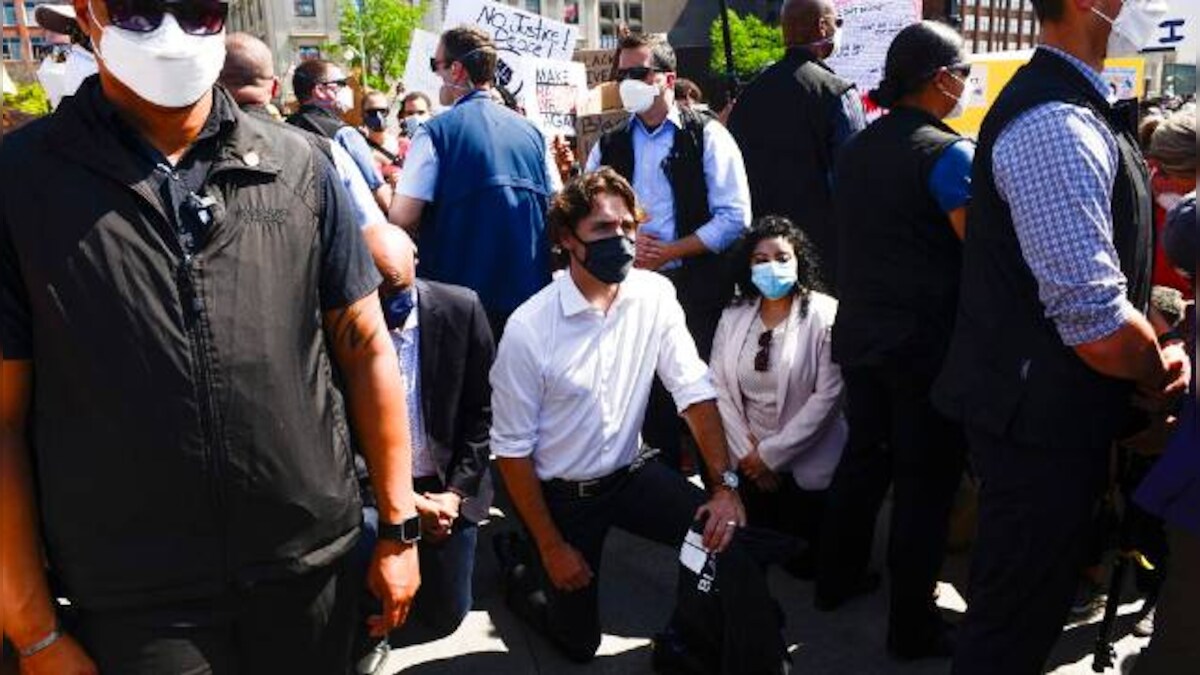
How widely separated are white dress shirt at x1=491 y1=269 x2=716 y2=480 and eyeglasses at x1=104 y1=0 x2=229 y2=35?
1.53 m

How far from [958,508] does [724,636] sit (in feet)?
4.45

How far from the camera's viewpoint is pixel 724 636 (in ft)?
9.23

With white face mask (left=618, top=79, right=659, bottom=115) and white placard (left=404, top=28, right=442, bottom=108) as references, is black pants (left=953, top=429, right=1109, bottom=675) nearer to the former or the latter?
white face mask (left=618, top=79, right=659, bottom=115)

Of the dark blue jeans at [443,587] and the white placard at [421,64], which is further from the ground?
the white placard at [421,64]

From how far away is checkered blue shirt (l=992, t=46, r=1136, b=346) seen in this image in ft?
6.64

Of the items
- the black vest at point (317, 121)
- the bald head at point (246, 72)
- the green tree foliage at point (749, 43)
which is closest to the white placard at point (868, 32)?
the black vest at point (317, 121)

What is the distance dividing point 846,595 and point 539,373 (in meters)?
1.32

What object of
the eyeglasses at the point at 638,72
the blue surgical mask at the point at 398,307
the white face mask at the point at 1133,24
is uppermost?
the white face mask at the point at 1133,24

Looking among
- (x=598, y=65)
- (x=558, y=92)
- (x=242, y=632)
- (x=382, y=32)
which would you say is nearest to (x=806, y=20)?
(x=558, y=92)

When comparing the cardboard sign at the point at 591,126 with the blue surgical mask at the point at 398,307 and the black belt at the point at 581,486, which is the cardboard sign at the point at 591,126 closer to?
the blue surgical mask at the point at 398,307

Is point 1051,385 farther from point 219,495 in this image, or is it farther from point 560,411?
point 219,495

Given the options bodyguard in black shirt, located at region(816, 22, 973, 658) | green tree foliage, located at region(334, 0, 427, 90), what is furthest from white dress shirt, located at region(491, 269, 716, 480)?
green tree foliage, located at region(334, 0, 427, 90)

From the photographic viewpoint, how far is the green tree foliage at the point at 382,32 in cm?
6103

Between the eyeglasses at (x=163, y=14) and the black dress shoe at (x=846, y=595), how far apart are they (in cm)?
261
